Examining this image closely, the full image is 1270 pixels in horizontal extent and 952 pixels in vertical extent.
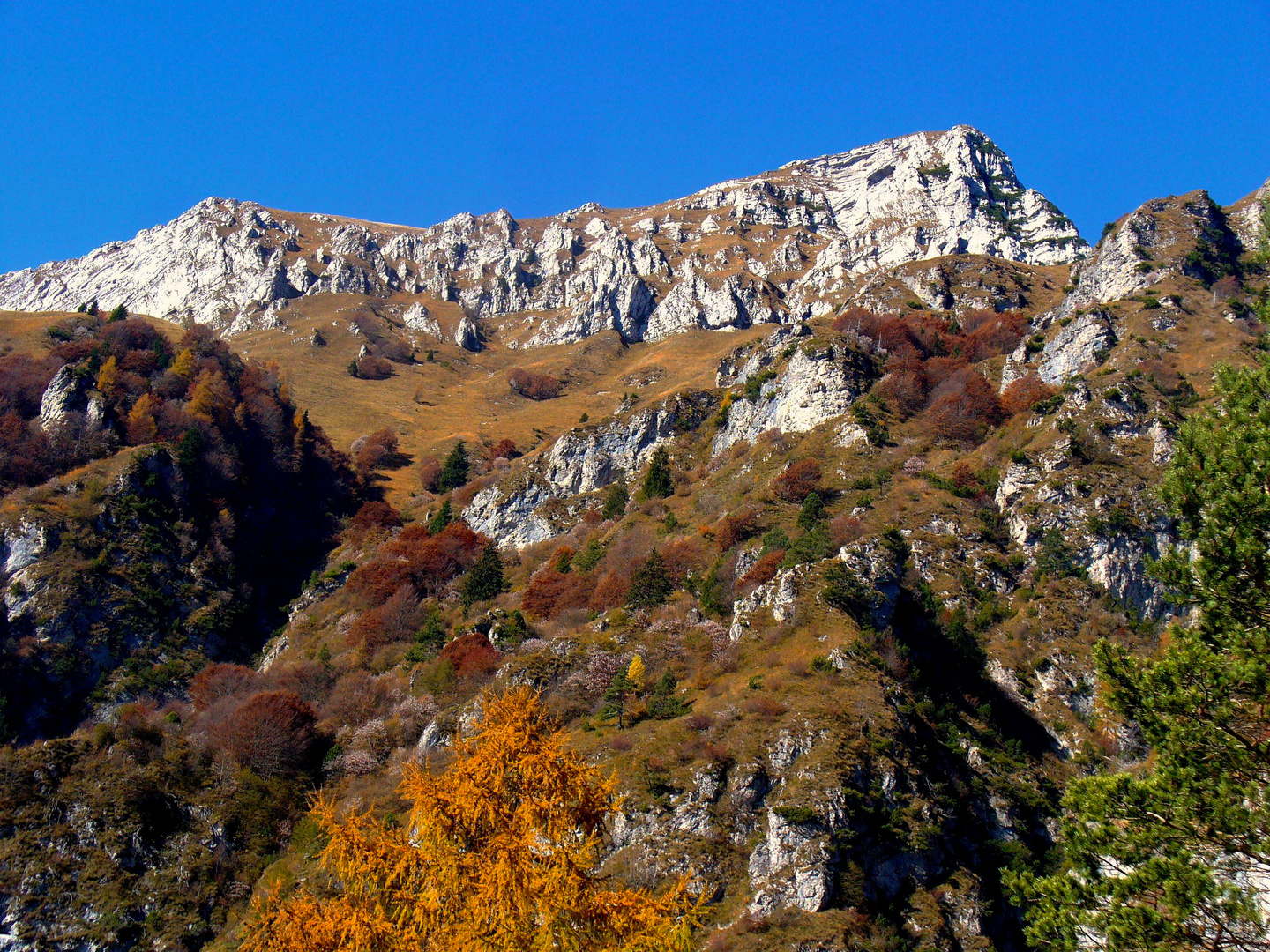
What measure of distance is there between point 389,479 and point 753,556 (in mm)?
61257

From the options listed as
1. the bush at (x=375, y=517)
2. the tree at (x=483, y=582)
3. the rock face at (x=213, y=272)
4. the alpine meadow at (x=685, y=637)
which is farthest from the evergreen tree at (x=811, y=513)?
the rock face at (x=213, y=272)

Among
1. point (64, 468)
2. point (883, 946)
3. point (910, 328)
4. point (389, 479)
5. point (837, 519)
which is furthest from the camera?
point (389, 479)

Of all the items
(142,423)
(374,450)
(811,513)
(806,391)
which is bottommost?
(811,513)

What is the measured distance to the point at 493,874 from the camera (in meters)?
Answer: 10.6

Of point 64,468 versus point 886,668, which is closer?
point 886,668

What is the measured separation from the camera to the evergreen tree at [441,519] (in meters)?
81.6

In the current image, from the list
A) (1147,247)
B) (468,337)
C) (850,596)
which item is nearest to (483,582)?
(850,596)

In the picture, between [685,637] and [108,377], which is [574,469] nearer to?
[685,637]

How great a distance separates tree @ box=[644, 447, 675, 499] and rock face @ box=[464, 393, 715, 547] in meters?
7.62

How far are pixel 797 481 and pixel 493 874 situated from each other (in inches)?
2063

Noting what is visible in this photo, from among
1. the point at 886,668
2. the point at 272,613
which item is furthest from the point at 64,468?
the point at 886,668

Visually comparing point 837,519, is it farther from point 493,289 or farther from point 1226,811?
point 493,289

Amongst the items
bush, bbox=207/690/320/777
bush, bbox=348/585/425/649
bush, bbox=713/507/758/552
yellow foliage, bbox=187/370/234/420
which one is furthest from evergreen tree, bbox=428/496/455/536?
bush, bbox=713/507/758/552

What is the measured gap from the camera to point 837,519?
174 feet
